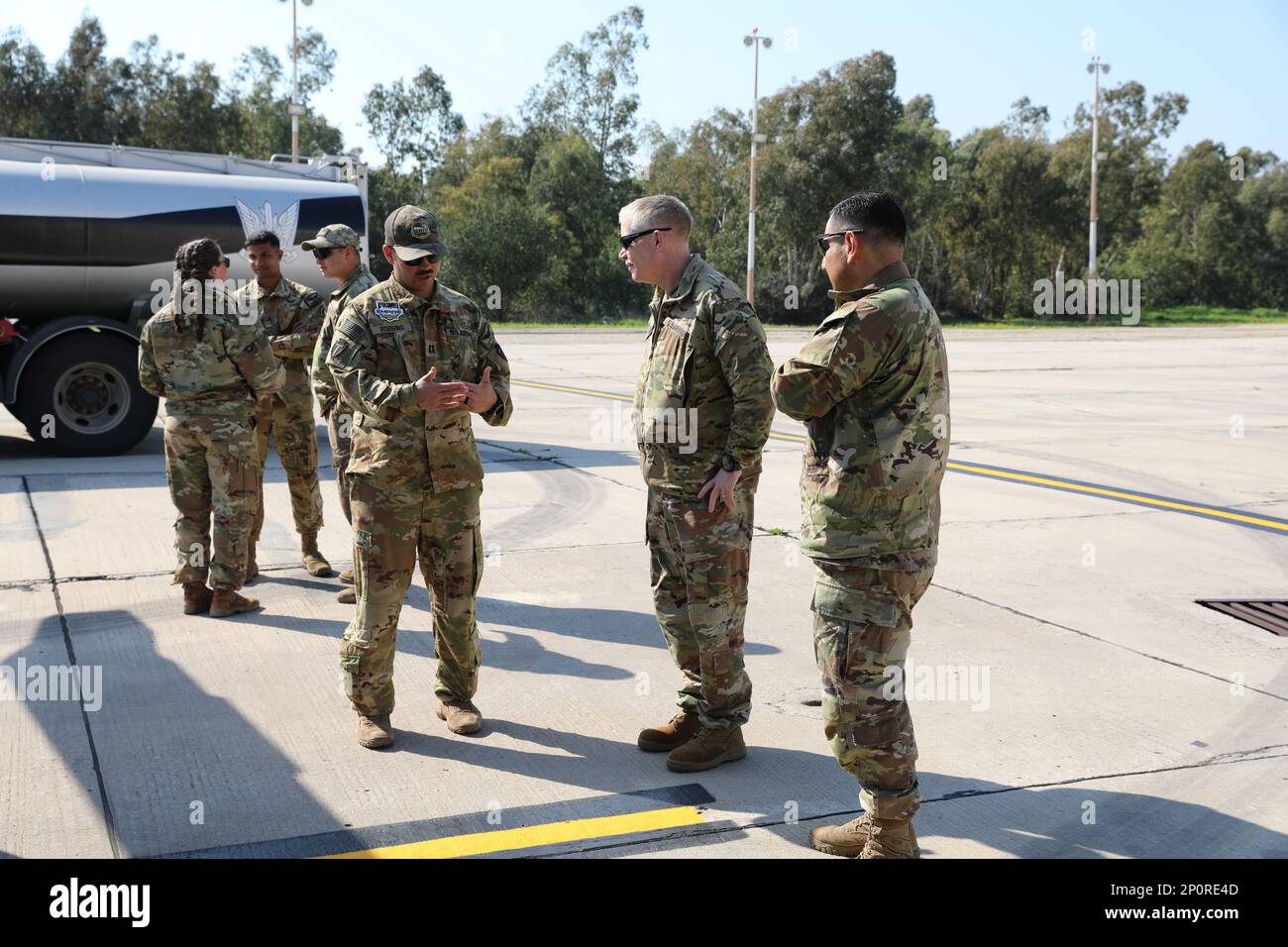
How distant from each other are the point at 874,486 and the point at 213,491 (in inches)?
161

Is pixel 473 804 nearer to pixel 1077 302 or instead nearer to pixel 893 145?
pixel 893 145

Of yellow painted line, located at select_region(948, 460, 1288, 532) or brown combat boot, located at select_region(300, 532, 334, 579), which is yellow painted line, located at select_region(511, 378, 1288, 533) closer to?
yellow painted line, located at select_region(948, 460, 1288, 532)

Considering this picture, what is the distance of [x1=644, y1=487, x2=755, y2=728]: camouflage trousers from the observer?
4102mm

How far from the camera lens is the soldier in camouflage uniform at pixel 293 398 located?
6.97m

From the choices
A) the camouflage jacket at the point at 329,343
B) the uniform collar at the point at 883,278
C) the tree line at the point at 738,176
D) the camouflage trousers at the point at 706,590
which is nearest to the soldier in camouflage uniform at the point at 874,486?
the uniform collar at the point at 883,278

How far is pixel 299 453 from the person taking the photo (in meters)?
7.06

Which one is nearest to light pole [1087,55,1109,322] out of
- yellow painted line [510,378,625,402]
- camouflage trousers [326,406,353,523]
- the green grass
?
the green grass

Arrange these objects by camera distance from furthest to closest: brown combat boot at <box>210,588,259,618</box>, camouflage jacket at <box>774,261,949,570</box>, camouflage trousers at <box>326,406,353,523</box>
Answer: brown combat boot at <box>210,588,259,618</box> → camouflage trousers at <box>326,406,353,523</box> → camouflage jacket at <box>774,261,949,570</box>

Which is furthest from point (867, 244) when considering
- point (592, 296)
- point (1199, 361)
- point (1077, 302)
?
point (1077, 302)

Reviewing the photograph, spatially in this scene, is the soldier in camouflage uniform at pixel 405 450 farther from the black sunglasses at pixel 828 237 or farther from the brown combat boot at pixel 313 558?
the brown combat boot at pixel 313 558

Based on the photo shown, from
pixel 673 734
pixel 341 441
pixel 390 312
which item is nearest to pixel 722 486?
pixel 673 734

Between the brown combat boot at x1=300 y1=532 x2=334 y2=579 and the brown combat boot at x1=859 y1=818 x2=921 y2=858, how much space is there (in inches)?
171

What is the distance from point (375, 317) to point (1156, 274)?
222 ft
